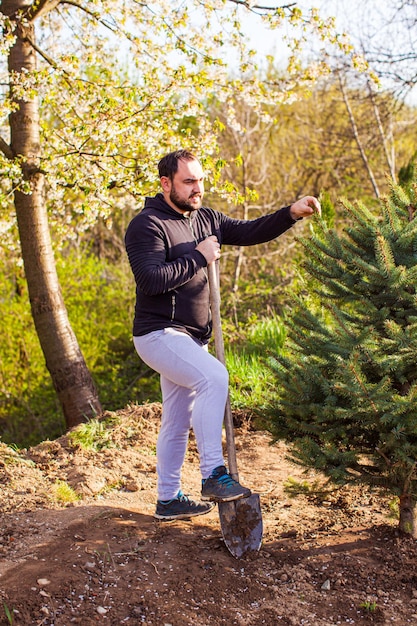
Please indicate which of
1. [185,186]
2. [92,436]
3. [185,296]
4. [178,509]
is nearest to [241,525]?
[178,509]

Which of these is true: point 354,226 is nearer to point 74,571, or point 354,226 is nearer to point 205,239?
point 205,239

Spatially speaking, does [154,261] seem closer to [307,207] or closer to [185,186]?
[185,186]

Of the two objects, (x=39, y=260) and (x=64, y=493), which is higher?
(x=39, y=260)

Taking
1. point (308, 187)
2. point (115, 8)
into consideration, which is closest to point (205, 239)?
point (115, 8)

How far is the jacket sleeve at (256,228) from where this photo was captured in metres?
4.02

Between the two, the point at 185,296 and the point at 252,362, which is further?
the point at 252,362

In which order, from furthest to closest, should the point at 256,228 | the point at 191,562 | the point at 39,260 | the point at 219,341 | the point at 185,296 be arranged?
the point at 39,260, the point at 256,228, the point at 219,341, the point at 185,296, the point at 191,562

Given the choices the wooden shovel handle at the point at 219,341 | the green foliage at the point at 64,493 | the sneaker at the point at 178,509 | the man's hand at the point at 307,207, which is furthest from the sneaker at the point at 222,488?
the man's hand at the point at 307,207

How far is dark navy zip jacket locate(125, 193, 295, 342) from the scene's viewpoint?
3.56 metres

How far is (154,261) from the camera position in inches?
141

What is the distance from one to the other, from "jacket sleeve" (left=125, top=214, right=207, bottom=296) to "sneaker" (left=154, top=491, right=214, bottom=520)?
1.29 meters

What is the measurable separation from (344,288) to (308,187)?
958 centimetres

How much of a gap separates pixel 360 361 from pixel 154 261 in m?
1.09

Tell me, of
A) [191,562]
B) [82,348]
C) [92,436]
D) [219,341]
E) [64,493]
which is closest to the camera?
[191,562]
